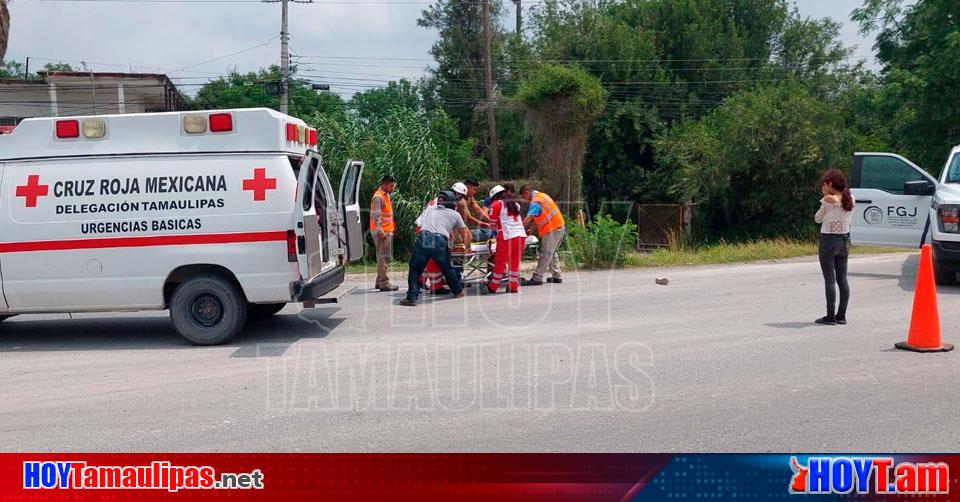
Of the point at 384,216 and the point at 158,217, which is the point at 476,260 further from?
the point at 158,217

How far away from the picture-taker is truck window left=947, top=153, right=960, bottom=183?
42.0ft

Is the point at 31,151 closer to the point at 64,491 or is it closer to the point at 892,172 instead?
the point at 64,491

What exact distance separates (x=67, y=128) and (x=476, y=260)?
6.29 metres

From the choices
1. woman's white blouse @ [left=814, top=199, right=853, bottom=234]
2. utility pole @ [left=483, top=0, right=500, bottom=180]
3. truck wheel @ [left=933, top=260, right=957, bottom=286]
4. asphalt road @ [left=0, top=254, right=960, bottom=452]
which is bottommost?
asphalt road @ [left=0, top=254, right=960, bottom=452]

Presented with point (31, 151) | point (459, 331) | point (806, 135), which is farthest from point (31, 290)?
point (806, 135)

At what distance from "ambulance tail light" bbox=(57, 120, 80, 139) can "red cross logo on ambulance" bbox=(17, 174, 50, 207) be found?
55 centimetres

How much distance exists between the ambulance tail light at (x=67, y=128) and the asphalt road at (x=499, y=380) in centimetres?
228

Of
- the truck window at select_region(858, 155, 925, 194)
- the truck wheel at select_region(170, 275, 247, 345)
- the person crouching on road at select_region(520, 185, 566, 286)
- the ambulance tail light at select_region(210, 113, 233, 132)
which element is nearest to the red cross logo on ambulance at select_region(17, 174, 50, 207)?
the truck wheel at select_region(170, 275, 247, 345)

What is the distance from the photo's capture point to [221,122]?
908 centimetres

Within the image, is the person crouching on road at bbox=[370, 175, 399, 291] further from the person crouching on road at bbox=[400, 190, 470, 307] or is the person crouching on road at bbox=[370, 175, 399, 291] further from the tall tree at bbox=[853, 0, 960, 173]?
the tall tree at bbox=[853, 0, 960, 173]

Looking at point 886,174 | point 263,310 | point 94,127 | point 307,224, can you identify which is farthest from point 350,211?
point 886,174

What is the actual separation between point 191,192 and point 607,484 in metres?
5.91

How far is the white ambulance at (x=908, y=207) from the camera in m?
12.0

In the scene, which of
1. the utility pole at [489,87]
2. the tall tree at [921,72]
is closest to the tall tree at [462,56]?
the utility pole at [489,87]
